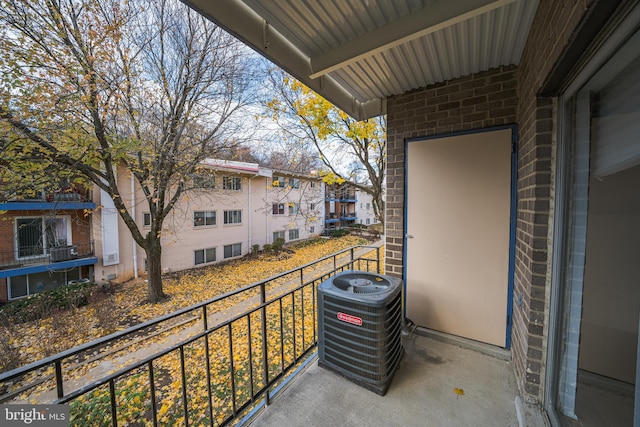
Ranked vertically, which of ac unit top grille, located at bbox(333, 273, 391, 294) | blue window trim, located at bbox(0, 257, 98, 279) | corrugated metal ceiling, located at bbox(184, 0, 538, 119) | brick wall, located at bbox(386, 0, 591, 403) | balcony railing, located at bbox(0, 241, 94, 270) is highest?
corrugated metal ceiling, located at bbox(184, 0, 538, 119)

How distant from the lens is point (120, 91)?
4.80m

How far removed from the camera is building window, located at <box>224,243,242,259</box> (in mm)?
11133

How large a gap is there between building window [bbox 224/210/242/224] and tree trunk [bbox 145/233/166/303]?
409 cm

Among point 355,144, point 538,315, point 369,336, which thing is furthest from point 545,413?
point 355,144

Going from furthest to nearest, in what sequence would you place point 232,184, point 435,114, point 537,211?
point 232,184
point 435,114
point 537,211

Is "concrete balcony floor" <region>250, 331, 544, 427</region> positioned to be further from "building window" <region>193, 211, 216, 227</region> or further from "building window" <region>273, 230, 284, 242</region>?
"building window" <region>273, 230, 284, 242</region>

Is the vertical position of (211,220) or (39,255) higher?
(211,220)

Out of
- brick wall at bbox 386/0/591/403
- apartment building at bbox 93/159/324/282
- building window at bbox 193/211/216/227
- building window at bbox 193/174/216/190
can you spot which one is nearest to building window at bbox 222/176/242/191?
apartment building at bbox 93/159/324/282

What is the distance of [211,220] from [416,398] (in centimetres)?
1040

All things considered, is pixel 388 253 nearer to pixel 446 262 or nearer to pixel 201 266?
pixel 446 262

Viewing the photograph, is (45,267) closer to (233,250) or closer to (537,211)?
(233,250)

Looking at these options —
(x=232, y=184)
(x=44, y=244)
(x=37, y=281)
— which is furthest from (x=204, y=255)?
(x=37, y=281)

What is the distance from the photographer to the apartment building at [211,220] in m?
7.64

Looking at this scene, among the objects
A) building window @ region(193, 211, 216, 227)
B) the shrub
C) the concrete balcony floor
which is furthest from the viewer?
the shrub
